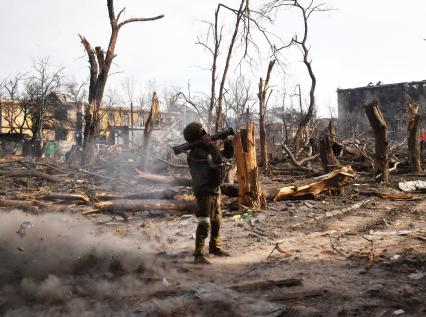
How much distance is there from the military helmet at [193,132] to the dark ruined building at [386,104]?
1374 inches

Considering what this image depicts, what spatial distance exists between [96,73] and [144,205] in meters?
9.69

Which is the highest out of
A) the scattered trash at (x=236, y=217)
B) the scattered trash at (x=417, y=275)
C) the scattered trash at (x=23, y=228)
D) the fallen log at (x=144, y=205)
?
the scattered trash at (x=23, y=228)

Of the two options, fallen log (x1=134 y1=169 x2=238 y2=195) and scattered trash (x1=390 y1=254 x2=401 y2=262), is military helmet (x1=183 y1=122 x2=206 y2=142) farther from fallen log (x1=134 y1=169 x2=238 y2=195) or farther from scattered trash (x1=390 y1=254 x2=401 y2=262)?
fallen log (x1=134 y1=169 x2=238 y2=195)

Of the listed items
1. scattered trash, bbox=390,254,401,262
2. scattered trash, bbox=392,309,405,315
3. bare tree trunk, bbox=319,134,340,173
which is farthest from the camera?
bare tree trunk, bbox=319,134,340,173

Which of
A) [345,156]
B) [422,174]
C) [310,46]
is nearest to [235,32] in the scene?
[310,46]

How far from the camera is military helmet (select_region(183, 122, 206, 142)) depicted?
5043mm

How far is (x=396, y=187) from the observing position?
10734 mm

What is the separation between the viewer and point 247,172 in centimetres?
776

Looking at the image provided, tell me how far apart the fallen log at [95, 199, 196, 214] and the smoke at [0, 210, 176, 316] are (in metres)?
1.44

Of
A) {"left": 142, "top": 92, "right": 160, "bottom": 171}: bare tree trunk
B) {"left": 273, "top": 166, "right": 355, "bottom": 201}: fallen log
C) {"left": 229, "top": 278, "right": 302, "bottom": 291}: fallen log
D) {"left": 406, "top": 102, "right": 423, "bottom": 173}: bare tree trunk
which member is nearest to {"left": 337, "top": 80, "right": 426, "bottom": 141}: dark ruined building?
{"left": 406, "top": 102, "right": 423, "bottom": 173}: bare tree trunk

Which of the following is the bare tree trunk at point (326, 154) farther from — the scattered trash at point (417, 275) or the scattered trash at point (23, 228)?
the scattered trash at point (23, 228)

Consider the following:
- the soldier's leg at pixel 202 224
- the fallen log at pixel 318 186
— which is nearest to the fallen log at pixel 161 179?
the fallen log at pixel 318 186

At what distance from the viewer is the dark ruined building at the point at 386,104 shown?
3988 centimetres

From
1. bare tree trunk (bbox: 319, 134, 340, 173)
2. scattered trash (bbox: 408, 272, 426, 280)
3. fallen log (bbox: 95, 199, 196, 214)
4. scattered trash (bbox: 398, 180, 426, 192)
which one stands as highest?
bare tree trunk (bbox: 319, 134, 340, 173)
